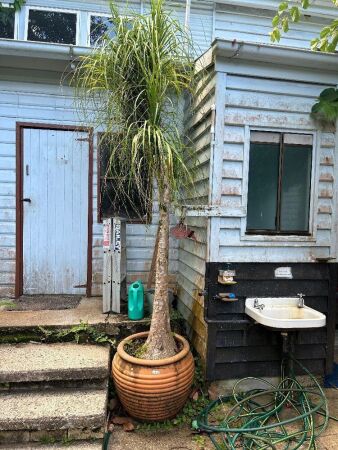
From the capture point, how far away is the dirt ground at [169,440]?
2.26 metres

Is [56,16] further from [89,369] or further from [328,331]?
[328,331]

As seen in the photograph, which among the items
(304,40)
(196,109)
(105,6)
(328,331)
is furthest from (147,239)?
(304,40)

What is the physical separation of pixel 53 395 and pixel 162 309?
1013 millimetres

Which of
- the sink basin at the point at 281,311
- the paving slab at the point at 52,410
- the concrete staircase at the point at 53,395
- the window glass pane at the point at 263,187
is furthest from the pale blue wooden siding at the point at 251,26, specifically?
the paving slab at the point at 52,410

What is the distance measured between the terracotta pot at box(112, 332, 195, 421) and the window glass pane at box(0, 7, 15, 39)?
13.5 ft

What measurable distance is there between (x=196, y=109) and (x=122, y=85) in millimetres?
1065

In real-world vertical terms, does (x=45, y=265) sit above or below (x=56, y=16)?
below

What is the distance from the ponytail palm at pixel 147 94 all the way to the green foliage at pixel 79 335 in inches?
22.7

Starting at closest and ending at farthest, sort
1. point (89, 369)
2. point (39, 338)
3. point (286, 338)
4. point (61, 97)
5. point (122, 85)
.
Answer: point (122, 85) → point (89, 369) → point (286, 338) → point (39, 338) → point (61, 97)

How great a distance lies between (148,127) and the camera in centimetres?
230

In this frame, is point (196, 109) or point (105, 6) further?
point (105, 6)

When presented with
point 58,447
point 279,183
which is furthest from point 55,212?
point 279,183

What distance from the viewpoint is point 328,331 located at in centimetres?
301

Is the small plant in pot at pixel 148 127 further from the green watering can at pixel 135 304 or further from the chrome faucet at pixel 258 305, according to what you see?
the chrome faucet at pixel 258 305
